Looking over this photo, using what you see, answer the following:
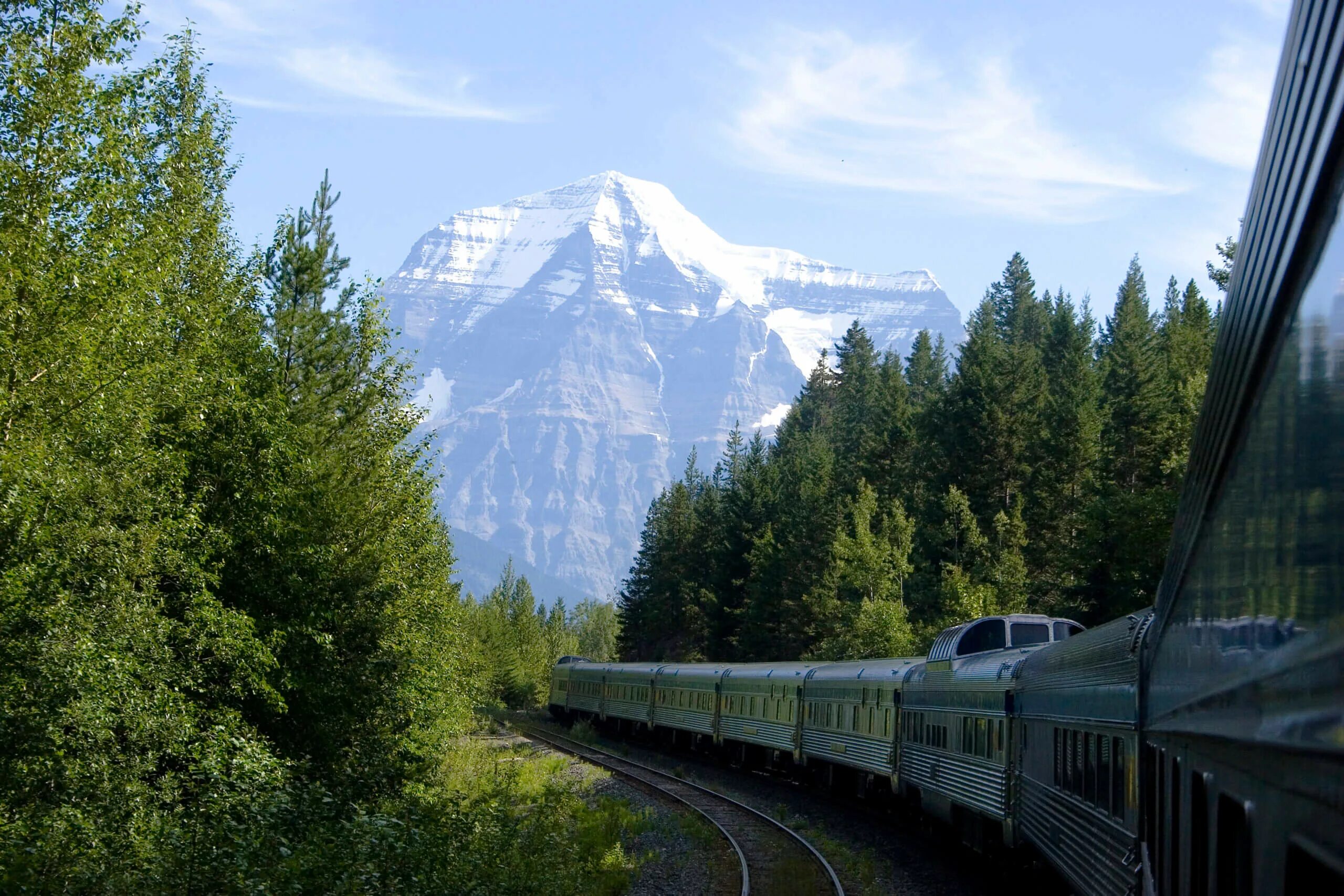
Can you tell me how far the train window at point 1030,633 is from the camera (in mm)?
24672

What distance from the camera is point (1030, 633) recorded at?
2484cm

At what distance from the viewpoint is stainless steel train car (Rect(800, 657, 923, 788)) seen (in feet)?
87.7

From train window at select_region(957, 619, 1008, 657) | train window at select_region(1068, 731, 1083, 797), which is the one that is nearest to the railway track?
train window at select_region(957, 619, 1008, 657)

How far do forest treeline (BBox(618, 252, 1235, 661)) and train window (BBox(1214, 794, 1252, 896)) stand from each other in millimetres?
37347

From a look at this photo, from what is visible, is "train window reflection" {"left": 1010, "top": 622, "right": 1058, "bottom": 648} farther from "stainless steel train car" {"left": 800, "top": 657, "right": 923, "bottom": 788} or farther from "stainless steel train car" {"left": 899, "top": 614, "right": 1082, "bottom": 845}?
"stainless steel train car" {"left": 800, "top": 657, "right": 923, "bottom": 788}

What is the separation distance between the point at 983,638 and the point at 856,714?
5.75 meters

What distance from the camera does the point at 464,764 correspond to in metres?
33.5

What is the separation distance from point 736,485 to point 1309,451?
89.7 meters

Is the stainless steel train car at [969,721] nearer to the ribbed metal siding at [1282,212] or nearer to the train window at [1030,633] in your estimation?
the train window at [1030,633]

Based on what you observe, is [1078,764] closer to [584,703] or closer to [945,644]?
[945,644]

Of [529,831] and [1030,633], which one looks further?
[1030,633]

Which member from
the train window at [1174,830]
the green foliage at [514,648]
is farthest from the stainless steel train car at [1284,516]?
the green foliage at [514,648]

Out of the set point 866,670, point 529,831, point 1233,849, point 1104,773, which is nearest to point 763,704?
point 866,670

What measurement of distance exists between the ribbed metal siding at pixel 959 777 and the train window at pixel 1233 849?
44.5ft
